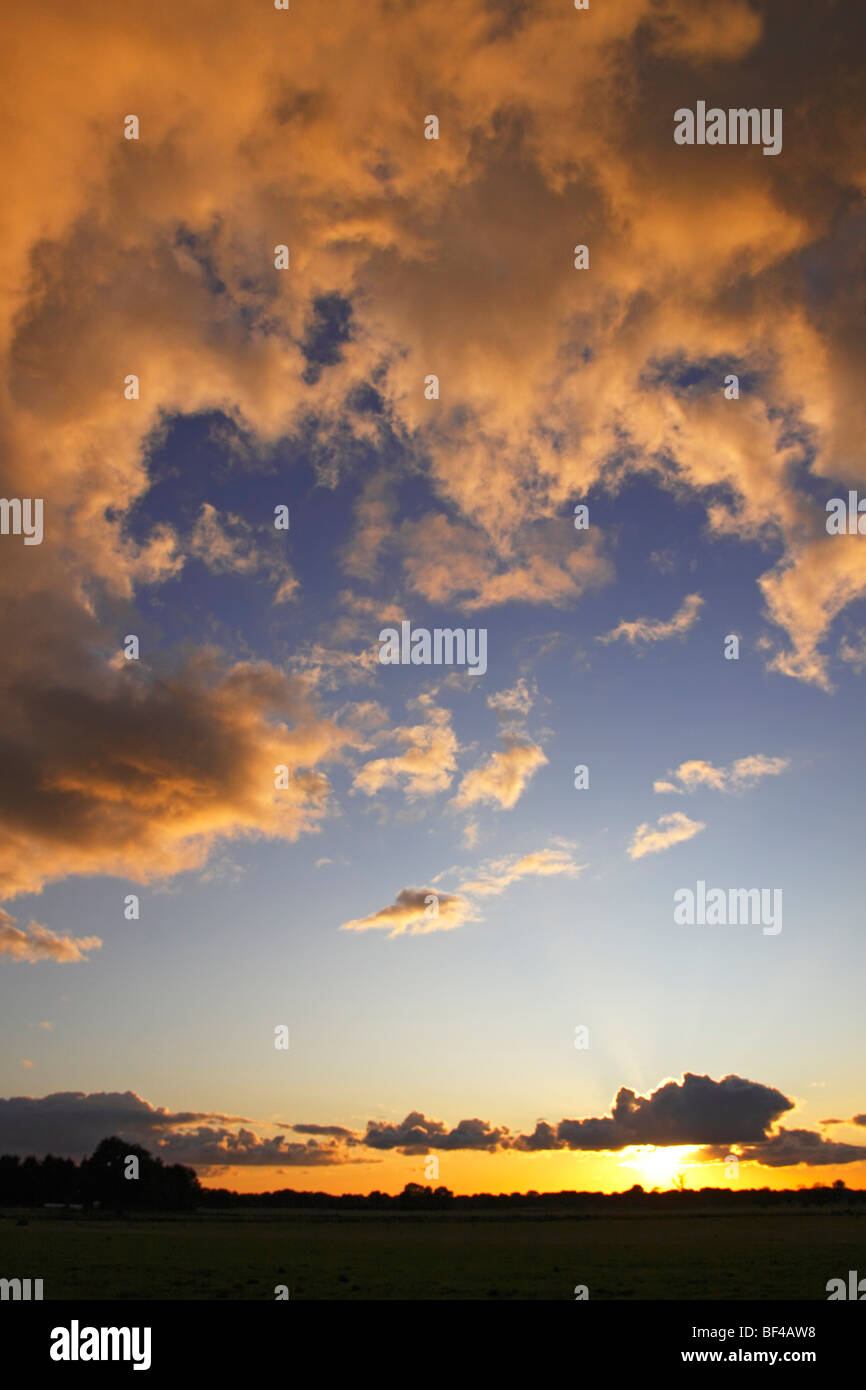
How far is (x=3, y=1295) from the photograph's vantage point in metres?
37.0

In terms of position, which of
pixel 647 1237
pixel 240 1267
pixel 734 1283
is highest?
pixel 734 1283
